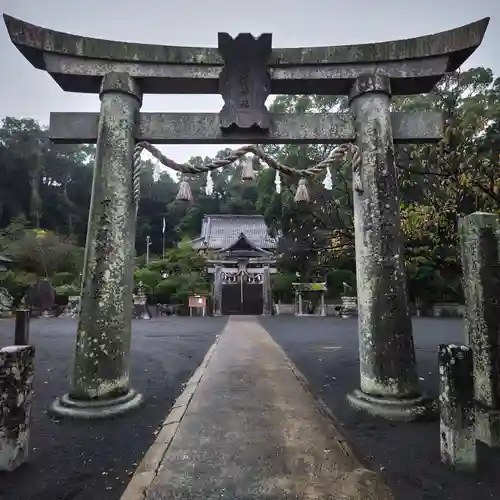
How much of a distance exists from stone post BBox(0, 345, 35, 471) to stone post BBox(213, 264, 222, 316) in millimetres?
21720

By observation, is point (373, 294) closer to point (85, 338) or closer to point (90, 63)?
point (85, 338)

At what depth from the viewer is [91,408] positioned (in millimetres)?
3766

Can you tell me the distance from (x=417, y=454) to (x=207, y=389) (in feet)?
9.15

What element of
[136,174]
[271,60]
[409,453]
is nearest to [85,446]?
[409,453]

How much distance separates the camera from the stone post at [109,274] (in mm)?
3857

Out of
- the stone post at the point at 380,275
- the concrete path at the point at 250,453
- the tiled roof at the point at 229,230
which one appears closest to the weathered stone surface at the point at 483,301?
the stone post at the point at 380,275

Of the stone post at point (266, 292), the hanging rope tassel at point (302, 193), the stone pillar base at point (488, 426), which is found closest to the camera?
the stone pillar base at point (488, 426)

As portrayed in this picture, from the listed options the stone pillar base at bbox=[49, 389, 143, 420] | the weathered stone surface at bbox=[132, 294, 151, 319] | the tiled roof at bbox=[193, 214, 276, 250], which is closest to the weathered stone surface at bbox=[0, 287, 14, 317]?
the weathered stone surface at bbox=[132, 294, 151, 319]

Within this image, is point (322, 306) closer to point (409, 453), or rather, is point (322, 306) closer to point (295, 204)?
point (295, 204)

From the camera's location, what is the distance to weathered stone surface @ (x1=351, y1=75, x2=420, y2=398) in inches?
155

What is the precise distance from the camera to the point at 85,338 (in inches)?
154

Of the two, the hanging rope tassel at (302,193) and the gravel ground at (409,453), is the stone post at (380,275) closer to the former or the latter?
the gravel ground at (409,453)

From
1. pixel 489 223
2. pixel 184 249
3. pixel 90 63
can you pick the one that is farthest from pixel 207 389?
pixel 184 249

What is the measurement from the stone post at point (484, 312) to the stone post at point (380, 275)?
652mm
